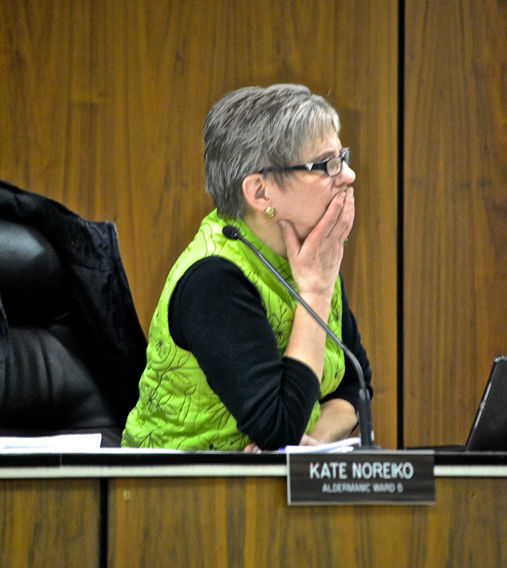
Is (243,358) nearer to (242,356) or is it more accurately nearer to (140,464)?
(242,356)

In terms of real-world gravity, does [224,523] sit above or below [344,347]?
below

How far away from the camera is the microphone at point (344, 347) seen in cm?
116

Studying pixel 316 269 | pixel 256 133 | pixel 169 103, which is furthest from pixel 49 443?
pixel 169 103

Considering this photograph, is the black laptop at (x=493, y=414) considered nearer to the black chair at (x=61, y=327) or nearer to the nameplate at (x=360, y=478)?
the nameplate at (x=360, y=478)

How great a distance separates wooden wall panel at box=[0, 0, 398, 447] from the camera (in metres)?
2.34

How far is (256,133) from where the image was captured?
1535mm

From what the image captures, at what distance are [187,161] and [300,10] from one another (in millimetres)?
495

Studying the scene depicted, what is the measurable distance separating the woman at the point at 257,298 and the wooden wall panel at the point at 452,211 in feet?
2.82

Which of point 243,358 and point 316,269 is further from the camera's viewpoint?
point 316,269

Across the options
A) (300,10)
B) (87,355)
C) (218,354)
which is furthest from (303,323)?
(300,10)

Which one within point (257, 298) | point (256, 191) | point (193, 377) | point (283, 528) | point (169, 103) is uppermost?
point (169, 103)

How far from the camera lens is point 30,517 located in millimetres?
945

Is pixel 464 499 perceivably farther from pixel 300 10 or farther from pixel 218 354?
pixel 300 10

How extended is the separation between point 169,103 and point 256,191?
0.93 m
